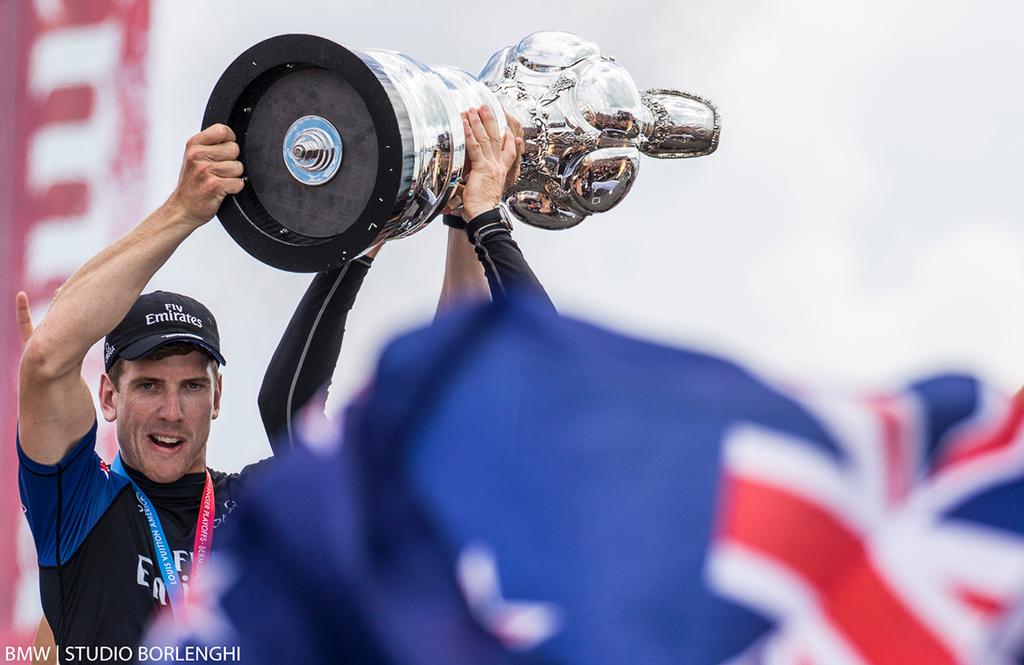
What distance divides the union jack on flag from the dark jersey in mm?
1544

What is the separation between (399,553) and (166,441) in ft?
5.61

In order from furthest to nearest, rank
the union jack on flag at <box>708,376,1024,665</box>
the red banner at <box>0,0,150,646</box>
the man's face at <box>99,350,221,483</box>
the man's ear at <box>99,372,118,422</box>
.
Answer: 1. the red banner at <box>0,0,150,646</box>
2. the man's ear at <box>99,372,118,422</box>
3. the man's face at <box>99,350,221,483</box>
4. the union jack on flag at <box>708,376,1024,665</box>

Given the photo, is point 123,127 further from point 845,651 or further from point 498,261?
point 845,651

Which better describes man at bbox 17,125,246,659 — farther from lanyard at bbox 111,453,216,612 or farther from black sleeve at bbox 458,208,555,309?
black sleeve at bbox 458,208,555,309

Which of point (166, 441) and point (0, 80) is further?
point (0, 80)

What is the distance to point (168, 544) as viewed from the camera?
1.86m

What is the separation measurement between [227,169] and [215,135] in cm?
4

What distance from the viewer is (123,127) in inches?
129

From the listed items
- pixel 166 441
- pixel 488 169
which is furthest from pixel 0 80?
pixel 488 169

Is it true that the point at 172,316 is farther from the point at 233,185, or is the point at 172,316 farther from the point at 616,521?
the point at 616,521

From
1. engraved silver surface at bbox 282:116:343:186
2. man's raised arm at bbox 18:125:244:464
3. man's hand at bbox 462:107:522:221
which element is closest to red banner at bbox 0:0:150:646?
man's raised arm at bbox 18:125:244:464

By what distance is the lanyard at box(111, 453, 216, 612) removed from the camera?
5.94ft

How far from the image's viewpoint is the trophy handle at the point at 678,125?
74.2 inches

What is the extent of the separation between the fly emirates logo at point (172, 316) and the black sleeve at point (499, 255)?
0.62 m
